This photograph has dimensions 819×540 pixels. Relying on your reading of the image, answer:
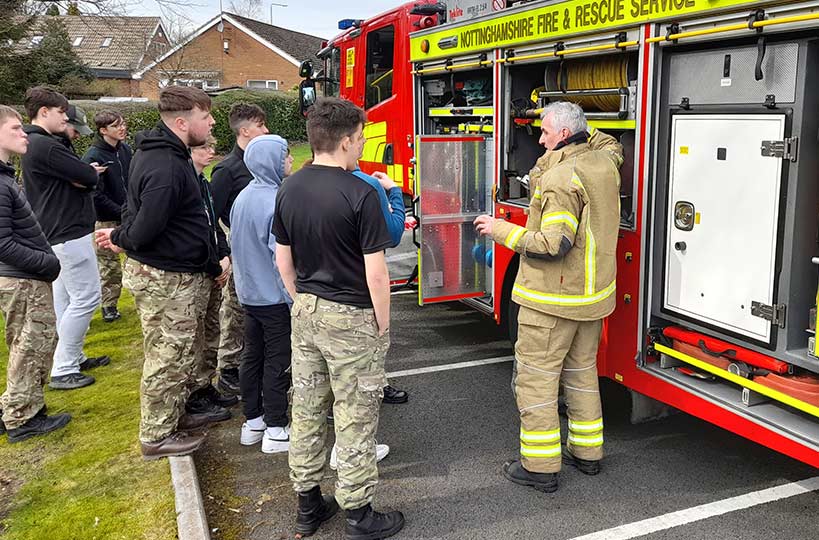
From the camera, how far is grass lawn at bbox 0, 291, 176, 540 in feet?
11.3

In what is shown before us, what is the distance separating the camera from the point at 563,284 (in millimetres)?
3574

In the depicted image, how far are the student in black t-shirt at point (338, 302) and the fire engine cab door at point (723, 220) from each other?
155cm

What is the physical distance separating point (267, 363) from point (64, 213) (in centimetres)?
217

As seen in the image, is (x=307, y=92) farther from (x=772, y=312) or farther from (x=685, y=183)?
(x=772, y=312)

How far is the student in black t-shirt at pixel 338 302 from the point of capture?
2.99m

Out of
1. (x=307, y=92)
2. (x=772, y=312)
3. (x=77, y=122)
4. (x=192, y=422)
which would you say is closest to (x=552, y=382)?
(x=772, y=312)

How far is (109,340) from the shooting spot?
6.31 metres

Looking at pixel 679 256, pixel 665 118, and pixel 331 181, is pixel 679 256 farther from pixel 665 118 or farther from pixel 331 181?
pixel 331 181

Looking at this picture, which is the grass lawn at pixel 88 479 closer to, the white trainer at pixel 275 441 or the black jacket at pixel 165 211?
the white trainer at pixel 275 441

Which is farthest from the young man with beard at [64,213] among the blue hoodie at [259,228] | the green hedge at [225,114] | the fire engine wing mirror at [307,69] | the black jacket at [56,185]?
the green hedge at [225,114]

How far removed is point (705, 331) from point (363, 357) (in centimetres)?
174

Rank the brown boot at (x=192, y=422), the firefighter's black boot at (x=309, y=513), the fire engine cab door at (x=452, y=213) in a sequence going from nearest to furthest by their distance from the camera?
the firefighter's black boot at (x=309, y=513) → the brown boot at (x=192, y=422) → the fire engine cab door at (x=452, y=213)

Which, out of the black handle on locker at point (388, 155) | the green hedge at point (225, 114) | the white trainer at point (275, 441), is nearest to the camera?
the white trainer at point (275, 441)

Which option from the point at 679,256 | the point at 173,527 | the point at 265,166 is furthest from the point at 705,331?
the point at 173,527
